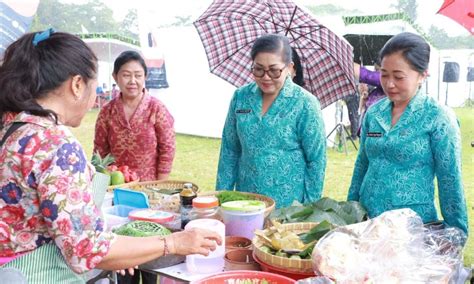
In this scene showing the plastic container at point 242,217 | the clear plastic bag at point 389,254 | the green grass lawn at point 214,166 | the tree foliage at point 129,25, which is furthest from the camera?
the tree foliage at point 129,25

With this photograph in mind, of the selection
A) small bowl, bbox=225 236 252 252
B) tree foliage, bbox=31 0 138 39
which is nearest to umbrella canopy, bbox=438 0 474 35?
small bowl, bbox=225 236 252 252

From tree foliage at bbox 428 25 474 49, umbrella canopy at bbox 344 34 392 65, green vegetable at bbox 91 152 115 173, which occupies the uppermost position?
tree foliage at bbox 428 25 474 49

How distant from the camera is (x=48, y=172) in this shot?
1281 millimetres

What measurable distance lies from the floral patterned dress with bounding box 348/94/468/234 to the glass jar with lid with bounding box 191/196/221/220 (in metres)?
0.79

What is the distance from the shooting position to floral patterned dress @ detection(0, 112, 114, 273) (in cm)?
129

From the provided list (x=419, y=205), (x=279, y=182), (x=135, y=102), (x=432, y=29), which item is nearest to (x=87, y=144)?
(x=135, y=102)

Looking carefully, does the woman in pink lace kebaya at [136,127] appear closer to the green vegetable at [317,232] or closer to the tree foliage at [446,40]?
the green vegetable at [317,232]

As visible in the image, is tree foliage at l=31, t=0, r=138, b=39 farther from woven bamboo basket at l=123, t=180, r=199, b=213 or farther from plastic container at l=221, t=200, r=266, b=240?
plastic container at l=221, t=200, r=266, b=240

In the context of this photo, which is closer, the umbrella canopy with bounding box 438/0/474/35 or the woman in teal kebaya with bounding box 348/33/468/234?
the woman in teal kebaya with bounding box 348/33/468/234

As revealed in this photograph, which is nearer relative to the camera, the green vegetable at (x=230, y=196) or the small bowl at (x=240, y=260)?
the small bowl at (x=240, y=260)

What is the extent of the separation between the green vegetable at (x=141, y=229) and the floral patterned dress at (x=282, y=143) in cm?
89

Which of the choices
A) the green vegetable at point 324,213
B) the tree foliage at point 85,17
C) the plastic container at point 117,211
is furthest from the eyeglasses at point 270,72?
the tree foliage at point 85,17

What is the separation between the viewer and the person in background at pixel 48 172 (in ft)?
4.25

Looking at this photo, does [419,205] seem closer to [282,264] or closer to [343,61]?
[282,264]
